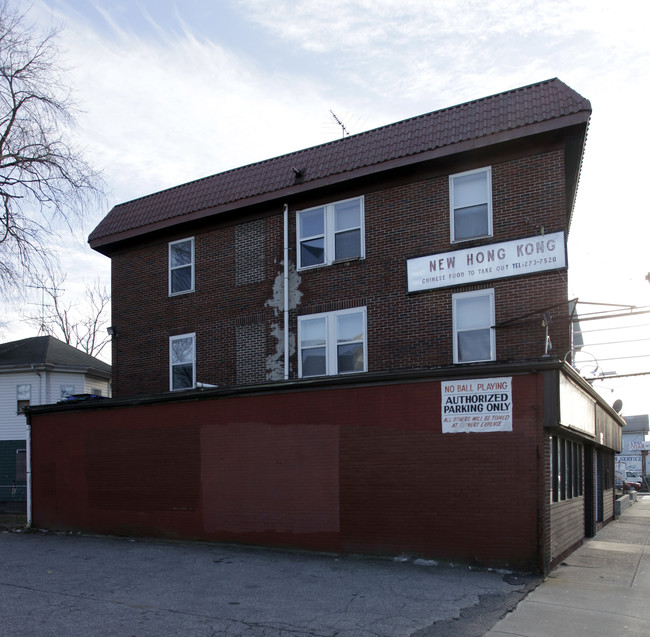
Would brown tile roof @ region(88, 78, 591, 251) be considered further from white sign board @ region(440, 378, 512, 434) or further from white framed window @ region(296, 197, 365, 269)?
white sign board @ region(440, 378, 512, 434)

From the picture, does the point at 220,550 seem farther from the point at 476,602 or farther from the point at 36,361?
the point at 36,361

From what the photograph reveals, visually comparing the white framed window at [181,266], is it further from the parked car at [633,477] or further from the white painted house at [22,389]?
the parked car at [633,477]

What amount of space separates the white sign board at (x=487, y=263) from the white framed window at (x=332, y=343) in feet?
5.18

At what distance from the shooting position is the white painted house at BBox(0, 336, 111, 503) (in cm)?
2577

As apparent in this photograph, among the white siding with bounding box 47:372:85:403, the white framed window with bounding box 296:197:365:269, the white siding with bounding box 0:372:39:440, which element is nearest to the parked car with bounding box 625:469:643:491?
the white siding with bounding box 47:372:85:403

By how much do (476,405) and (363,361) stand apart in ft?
13.2

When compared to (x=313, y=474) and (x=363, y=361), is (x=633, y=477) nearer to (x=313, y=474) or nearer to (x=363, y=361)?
(x=363, y=361)

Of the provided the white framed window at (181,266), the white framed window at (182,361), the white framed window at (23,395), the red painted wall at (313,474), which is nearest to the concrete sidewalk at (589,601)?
the red painted wall at (313,474)

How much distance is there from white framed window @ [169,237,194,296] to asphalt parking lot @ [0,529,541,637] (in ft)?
23.7

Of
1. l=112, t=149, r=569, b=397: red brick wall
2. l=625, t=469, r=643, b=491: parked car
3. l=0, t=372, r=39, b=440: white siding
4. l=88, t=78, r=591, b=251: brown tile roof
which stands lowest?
l=625, t=469, r=643, b=491: parked car

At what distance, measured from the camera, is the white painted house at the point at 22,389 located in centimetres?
2577

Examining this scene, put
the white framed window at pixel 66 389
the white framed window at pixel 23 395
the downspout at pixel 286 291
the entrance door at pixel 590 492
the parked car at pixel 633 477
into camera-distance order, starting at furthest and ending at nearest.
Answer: the parked car at pixel 633 477 → the white framed window at pixel 66 389 → the white framed window at pixel 23 395 → the entrance door at pixel 590 492 → the downspout at pixel 286 291

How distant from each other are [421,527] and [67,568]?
19.3 ft

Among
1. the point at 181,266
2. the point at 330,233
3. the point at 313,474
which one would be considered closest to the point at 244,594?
the point at 313,474
